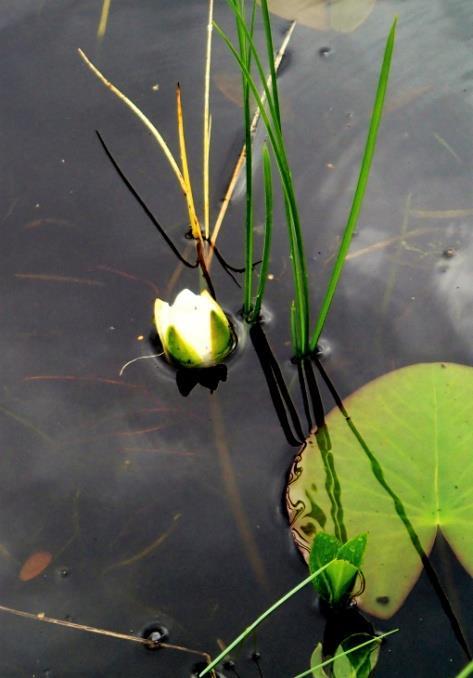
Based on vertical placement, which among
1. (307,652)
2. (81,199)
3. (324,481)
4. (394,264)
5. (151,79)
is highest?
(151,79)

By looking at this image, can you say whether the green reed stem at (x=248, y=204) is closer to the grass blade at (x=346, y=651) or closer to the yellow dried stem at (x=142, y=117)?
the yellow dried stem at (x=142, y=117)

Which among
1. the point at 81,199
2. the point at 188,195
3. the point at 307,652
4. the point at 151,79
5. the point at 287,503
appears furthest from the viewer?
the point at 151,79

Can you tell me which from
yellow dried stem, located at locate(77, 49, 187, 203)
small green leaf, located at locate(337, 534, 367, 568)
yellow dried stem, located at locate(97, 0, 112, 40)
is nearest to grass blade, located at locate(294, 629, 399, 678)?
small green leaf, located at locate(337, 534, 367, 568)

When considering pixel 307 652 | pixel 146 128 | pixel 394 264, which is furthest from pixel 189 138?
pixel 307 652

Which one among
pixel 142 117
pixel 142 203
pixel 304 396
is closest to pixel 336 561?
pixel 304 396

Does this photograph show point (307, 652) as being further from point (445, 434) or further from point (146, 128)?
point (146, 128)

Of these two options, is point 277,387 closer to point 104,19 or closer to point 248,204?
point 248,204

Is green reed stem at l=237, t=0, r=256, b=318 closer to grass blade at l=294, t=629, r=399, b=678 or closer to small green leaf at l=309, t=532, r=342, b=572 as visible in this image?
small green leaf at l=309, t=532, r=342, b=572
